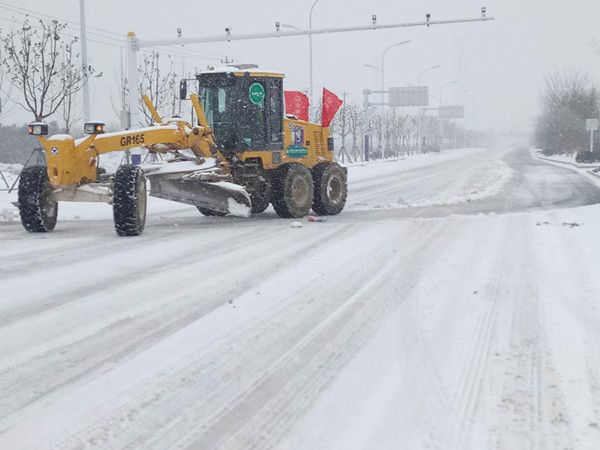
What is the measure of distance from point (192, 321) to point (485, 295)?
2600 millimetres

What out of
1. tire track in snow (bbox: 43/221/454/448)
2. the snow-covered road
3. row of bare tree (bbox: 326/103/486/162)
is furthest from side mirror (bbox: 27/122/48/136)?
row of bare tree (bbox: 326/103/486/162)

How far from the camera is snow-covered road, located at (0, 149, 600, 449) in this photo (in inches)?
131

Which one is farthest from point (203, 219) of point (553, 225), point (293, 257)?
point (553, 225)

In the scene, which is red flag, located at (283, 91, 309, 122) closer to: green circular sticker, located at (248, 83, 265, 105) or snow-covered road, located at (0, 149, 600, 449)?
green circular sticker, located at (248, 83, 265, 105)

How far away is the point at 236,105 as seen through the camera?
11.9 m

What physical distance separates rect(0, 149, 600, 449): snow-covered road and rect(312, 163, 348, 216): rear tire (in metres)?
3.87

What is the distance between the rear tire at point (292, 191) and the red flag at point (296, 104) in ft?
5.00

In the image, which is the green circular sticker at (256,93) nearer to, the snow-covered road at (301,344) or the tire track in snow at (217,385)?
the snow-covered road at (301,344)

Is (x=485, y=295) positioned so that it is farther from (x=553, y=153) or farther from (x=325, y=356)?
(x=553, y=153)

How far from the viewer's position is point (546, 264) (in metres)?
7.50

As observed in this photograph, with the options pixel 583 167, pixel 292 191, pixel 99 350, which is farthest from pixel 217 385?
pixel 583 167

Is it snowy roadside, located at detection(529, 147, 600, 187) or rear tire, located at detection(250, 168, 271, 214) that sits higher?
rear tire, located at detection(250, 168, 271, 214)

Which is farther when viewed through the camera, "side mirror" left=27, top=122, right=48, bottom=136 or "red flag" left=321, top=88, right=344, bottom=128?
"red flag" left=321, top=88, right=344, bottom=128

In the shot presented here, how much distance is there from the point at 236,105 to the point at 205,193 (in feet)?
6.06
